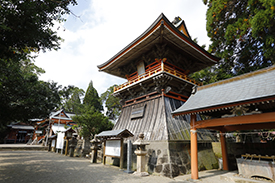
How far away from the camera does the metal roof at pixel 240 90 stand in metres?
5.61

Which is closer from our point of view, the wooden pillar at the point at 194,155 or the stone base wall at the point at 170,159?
the wooden pillar at the point at 194,155

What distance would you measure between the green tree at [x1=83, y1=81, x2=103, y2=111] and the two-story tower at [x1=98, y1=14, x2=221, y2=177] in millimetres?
25734

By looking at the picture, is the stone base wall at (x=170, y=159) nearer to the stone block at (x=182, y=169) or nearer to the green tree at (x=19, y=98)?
the stone block at (x=182, y=169)

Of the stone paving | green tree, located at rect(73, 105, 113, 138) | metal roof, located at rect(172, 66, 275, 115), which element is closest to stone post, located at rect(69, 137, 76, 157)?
green tree, located at rect(73, 105, 113, 138)

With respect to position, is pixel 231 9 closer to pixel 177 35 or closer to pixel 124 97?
pixel 177 35

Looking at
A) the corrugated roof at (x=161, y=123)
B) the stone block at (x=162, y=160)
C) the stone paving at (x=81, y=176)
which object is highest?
the corrugated roof at (x=161, y=123)

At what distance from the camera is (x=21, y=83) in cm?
907

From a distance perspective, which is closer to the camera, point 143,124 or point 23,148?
point 143,124

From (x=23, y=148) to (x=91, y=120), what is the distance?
42.2ft

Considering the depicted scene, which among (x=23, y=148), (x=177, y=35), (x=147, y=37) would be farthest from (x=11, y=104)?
(x=23, y=148)

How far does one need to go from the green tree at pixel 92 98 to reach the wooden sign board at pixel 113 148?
2919 cm

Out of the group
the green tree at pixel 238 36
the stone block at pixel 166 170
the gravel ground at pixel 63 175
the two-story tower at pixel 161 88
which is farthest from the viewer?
the green tree at pixel 238 36

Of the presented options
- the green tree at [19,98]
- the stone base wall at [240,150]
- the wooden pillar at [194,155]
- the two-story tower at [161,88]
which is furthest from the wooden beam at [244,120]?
the green tree at [19,98]

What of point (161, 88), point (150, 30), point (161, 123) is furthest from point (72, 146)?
point (150, 30)
